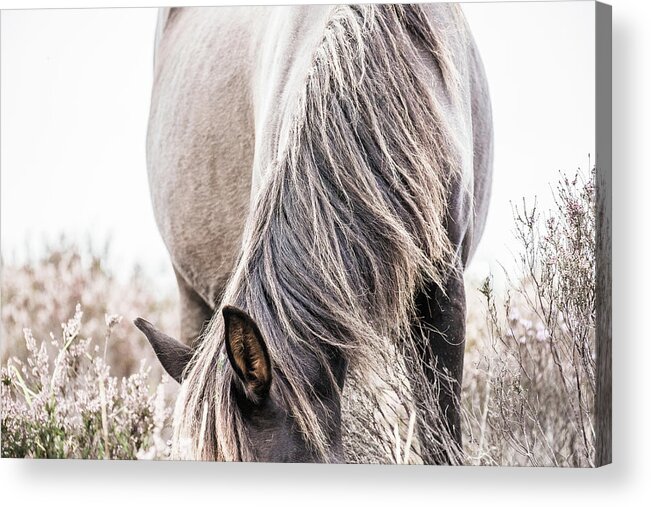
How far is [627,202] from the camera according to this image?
2.57 meters

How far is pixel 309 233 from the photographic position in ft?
7.36

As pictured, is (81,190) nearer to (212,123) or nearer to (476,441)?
(212,123)

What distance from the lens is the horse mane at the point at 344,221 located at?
6.87 feet

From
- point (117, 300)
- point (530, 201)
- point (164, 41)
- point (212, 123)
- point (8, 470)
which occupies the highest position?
point (164, 41)

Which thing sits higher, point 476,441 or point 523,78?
point 523,78

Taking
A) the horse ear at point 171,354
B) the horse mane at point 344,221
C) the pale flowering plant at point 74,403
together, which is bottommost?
the pale flowering plant at point 74,403

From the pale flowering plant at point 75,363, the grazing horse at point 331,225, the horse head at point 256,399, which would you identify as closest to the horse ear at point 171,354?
the grazing horse at point 331,225

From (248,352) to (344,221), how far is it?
0.39 meters

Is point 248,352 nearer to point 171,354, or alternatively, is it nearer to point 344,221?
point 171,354

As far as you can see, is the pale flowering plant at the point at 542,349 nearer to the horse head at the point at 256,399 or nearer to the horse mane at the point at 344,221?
the horse mane at the point at 344,221

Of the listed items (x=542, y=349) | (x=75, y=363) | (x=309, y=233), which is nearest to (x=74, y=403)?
(x=75, y=363)

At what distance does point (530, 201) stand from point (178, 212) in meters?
1.00

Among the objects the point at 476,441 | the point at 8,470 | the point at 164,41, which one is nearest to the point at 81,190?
the point at 164,41

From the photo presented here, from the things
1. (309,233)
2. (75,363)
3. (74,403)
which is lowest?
(74,403)
